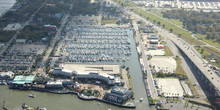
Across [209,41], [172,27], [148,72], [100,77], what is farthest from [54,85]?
[172,27]

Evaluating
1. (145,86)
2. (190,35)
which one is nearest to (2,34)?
(145,86)

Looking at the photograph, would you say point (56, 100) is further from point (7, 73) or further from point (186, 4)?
point (186, 4)

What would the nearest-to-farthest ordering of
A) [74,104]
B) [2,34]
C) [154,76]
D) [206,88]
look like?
[74,104] → [206,88] → [154,76] → [2,34]

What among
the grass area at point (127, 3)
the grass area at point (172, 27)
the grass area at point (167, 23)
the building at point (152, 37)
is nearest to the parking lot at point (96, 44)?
the building at point (152, 37)

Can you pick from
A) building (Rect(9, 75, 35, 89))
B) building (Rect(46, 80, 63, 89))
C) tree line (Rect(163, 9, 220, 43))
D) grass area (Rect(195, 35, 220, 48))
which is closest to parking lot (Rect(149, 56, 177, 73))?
grass area (Rect(195, 35, 220, 48))

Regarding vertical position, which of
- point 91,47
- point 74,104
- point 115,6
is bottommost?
point 74,104

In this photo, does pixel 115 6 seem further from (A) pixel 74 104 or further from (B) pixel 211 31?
(A) pixel 74 104

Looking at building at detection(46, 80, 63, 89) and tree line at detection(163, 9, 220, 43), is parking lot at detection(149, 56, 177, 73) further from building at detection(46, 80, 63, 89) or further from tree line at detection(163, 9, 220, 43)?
building at detection(46, 80, 63, 89)
